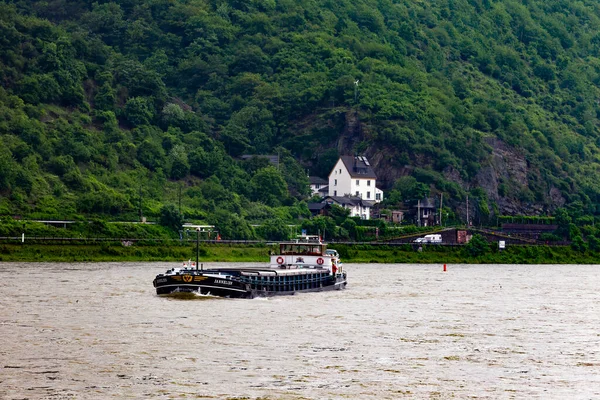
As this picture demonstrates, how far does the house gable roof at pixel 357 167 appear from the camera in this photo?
18150 centimetres

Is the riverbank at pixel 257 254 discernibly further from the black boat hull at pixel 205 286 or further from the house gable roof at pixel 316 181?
the house gable roof at pixel 316 181

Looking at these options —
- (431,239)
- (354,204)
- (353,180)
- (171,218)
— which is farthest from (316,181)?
(171,218)

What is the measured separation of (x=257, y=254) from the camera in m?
134

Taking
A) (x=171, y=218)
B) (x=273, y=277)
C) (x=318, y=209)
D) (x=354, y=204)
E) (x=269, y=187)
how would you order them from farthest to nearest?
(x=269, y=187), (x=354, y=204), (x=318, y=209), (x=171, y=218), (x=273, y=277)

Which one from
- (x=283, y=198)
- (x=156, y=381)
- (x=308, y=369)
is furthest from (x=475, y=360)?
(x=283, y=198)

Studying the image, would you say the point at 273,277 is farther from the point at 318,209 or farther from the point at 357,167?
the point at 357,167

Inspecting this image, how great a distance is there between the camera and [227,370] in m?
46.0

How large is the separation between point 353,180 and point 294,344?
418 feet

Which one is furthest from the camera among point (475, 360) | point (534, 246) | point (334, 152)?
point (334, 152)

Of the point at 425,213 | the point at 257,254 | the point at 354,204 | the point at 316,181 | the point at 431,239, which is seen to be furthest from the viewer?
the point at 316,181

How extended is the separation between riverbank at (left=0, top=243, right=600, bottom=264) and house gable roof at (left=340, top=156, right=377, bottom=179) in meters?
35.6

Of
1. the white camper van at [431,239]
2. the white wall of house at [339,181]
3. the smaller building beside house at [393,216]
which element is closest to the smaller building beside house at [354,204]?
the smaller building beside house at [393,216]

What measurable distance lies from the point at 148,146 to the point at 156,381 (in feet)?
438

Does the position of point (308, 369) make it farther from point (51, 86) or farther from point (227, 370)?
point (51, 86)
